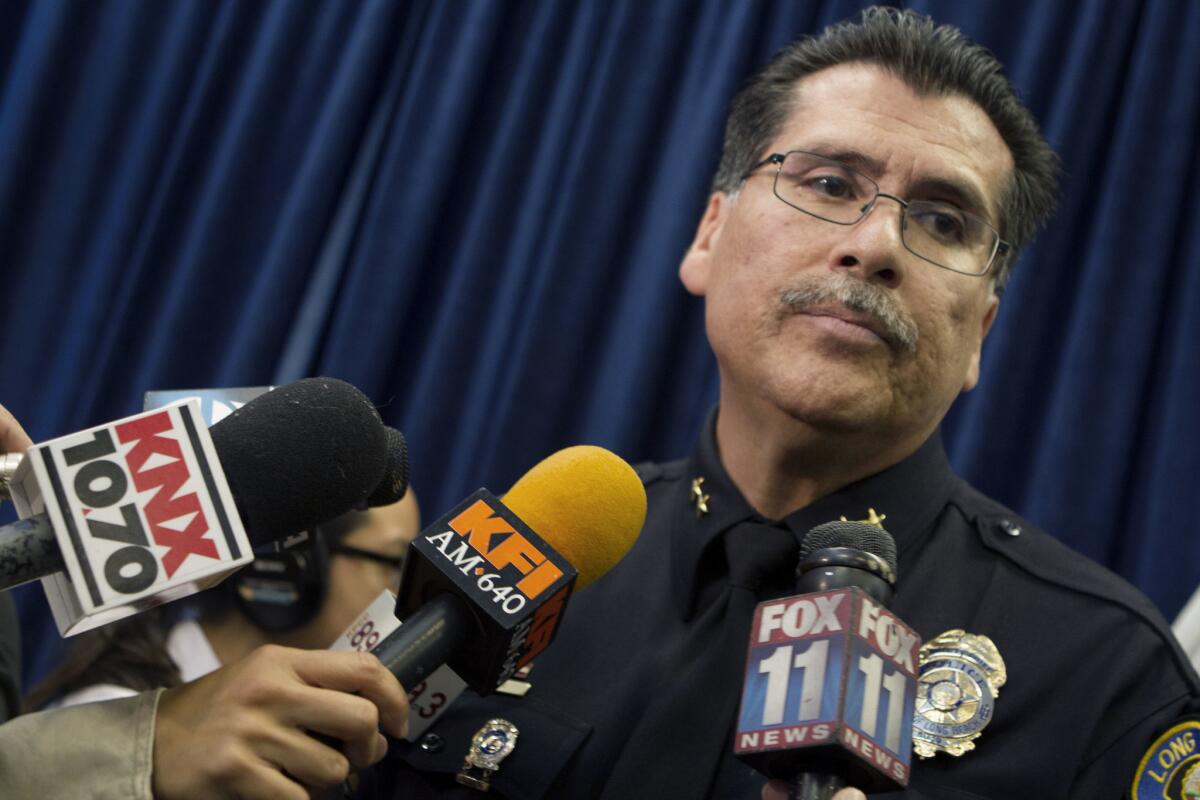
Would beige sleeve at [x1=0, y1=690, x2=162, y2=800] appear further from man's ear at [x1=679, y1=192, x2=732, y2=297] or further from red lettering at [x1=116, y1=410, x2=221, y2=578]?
man's ear at [x1=679, y1=192, x2=732, y2=297]

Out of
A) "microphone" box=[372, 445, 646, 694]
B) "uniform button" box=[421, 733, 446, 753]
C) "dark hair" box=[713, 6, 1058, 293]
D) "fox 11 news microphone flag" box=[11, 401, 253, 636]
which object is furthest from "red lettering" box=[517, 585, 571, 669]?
"dark hair" box=[713, 6, 1058, 293]

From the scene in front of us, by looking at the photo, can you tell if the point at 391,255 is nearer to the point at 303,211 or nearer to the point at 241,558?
the point at 303,211

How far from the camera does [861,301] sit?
4.24 feet

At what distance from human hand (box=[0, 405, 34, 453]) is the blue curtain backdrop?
3.90 ft

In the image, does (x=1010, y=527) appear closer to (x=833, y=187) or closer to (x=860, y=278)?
(x=860, y=278)

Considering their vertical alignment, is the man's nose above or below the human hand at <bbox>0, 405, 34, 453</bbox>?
above

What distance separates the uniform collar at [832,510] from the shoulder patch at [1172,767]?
0.34 meters

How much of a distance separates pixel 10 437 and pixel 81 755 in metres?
0.26

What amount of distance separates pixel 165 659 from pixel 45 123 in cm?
114

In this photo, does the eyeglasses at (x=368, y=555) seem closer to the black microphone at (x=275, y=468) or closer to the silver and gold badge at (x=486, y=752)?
the silver and gold badge at (x=486, y=752)

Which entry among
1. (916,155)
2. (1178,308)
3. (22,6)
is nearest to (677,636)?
(916,155)

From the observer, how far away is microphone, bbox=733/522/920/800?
2.53ft

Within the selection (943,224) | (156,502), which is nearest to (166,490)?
(156,502)

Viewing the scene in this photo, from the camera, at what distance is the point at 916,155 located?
4.59ft
